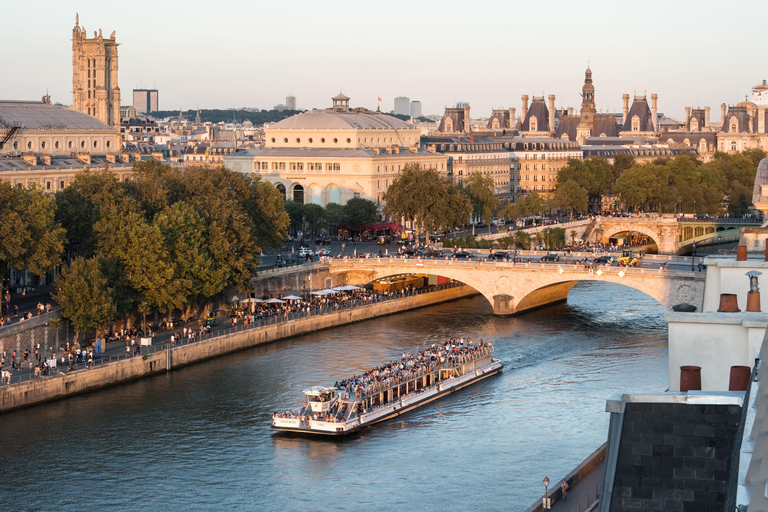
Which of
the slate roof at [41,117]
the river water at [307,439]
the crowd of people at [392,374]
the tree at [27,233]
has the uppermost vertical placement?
the slate roof at [41,117]

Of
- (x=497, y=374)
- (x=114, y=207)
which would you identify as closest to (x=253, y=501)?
(x=497, y=374)

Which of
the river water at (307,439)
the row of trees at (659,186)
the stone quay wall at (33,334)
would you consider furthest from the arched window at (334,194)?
the stone quay wall at (33,334)

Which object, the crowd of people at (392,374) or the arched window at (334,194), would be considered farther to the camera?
the arched window at (334,194)

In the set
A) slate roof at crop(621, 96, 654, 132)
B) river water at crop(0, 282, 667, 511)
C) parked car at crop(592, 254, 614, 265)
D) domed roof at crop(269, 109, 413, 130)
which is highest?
slate roof at crop(621, 96, 654, 132)

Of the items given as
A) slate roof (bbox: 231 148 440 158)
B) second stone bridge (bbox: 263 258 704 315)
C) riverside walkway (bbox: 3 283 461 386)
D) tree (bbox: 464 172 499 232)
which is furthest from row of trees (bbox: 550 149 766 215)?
Result: riverside walkway (bbox: 3 283 461 386)

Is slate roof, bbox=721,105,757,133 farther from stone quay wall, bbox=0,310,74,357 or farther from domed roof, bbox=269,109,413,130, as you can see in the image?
stone quay wall, bbox=0,310,74,357

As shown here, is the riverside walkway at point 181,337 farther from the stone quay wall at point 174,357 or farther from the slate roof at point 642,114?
the slate roof at point 642,114

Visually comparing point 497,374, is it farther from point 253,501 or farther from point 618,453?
point 618,453
